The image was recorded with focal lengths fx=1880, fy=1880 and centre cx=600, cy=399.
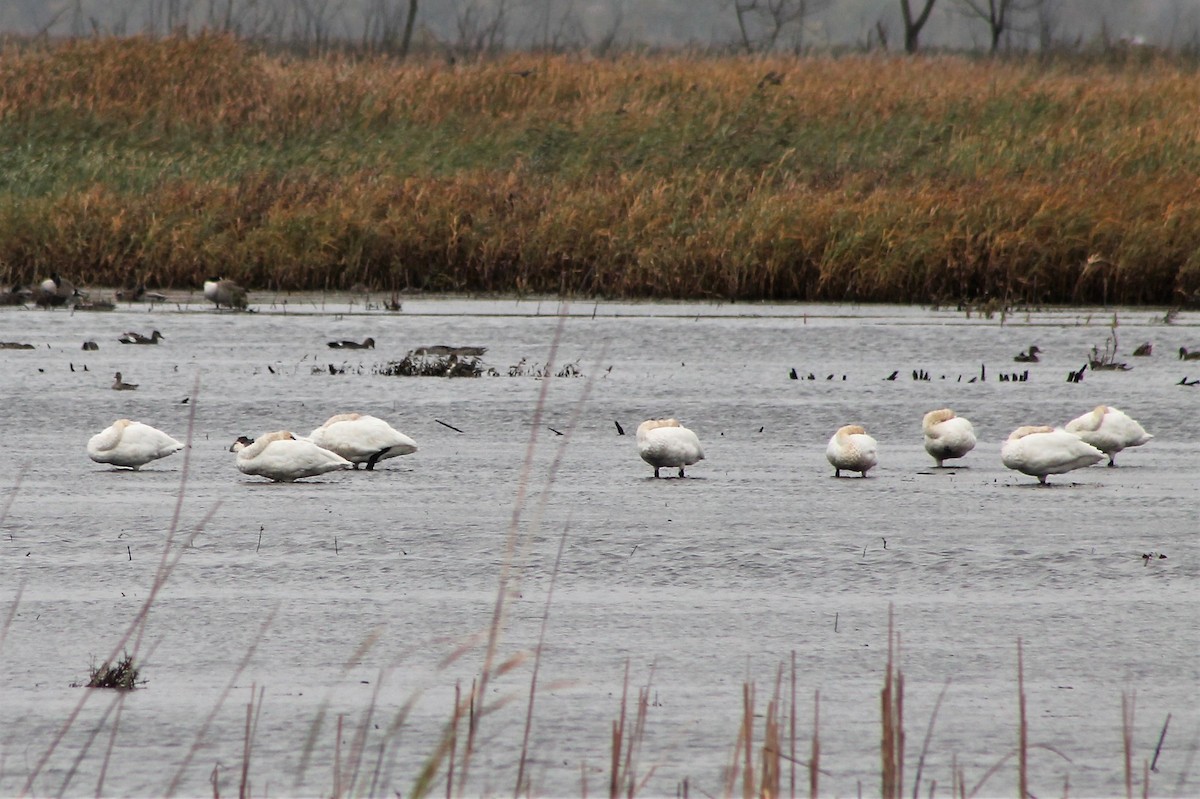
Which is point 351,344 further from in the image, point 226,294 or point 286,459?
point 286,459

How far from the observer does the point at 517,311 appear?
16078 millimetres

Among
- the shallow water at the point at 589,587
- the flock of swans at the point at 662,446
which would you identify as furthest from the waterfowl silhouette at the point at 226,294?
the flock of swans at the point at 662,446

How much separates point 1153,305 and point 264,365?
29.8ft

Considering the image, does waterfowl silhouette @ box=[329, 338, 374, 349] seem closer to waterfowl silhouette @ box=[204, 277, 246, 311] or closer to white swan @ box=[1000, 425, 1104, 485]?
waterfowl silhouette @ box=[204, 277, 246, 311]

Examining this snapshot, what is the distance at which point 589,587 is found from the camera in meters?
5.49

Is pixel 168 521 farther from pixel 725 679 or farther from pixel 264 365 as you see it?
pixel 264 365

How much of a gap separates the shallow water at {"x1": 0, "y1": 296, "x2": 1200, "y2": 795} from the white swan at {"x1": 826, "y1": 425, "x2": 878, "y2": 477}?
97 mm

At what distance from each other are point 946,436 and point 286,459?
106 inches

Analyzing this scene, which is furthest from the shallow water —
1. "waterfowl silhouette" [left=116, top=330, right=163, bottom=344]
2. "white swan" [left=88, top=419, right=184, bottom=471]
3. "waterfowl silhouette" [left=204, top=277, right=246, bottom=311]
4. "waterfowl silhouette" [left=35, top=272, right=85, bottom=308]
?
"waterfowl silhouette" [left=35, top=272, right=85, bottom=308]

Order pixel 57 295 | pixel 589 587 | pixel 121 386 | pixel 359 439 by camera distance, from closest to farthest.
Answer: pixel 589 587
pixel 359 439
pixel 121 386
pixel 57 295

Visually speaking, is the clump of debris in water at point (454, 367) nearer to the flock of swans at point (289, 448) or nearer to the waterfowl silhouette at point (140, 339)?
the waterfowl silhouette at point (140, 339)

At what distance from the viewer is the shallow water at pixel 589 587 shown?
3.88 m

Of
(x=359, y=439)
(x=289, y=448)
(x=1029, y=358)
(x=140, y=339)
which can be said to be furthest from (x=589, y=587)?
(x=140, y=339)

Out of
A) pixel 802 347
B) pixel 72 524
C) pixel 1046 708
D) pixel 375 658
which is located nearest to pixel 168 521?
pixel 72 524
